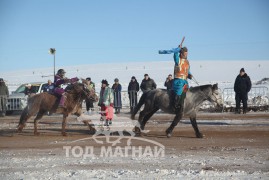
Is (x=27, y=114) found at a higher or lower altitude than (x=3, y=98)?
lower

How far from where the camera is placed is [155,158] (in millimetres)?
8992

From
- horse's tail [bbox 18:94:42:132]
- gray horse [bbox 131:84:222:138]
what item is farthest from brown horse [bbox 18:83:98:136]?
gray horse [bbox 131:84:222:138]

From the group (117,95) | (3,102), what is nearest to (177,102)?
(117,95)

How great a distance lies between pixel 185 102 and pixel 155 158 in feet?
13.7

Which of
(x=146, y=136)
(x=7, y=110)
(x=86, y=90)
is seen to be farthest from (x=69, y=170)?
(x=7, y=110)

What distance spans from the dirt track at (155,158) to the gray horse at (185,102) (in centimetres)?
46

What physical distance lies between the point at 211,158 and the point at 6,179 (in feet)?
13.3

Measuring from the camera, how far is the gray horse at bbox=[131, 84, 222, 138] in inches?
507

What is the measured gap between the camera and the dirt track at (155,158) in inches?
293

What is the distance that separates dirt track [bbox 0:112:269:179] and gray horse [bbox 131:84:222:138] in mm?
457

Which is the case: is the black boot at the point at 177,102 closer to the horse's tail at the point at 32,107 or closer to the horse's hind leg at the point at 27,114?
the horse's tail at the point at 32,107

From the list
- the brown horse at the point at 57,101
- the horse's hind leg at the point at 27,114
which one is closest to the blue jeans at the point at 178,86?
the brown horse at the point at 57,101

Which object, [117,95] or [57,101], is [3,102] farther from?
[57,101]

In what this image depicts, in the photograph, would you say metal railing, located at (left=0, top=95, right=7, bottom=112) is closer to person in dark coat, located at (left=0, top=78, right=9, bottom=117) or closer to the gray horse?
person in dark coat, located at (left=0, top=78, right=9, bottom=117)
